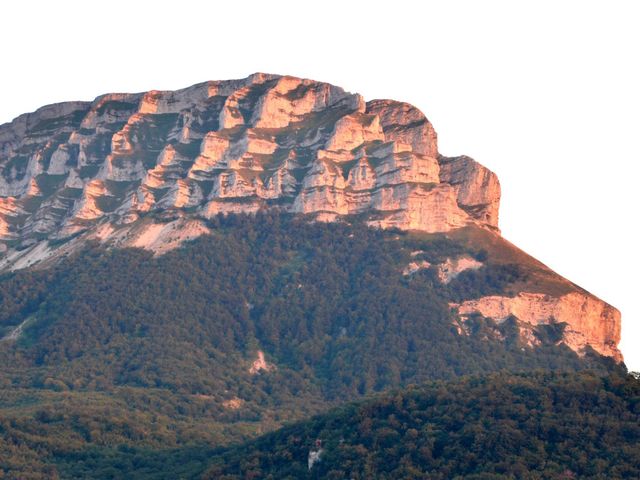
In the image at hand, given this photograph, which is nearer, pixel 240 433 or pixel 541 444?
pixel 541 444

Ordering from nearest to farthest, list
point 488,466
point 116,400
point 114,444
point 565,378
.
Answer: point 488,466
point 565,378
point 114,444
point 116,400

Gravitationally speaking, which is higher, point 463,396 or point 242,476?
point 463,396

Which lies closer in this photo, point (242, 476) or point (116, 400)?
point (242, 476)

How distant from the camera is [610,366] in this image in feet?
623

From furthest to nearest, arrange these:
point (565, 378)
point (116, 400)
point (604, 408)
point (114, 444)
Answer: point (116, 400), point (114, 444), point (565, 378), point (604, 408)

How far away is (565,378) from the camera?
156 m

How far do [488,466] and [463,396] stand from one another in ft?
61.1

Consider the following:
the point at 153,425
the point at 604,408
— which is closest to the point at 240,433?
the point at 153,425

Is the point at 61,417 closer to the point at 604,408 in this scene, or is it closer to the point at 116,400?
the point at 116,400

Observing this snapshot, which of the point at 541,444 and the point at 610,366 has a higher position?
the point at 610,366

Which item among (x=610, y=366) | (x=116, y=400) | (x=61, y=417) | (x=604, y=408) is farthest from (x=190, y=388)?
(x=604, y=408)

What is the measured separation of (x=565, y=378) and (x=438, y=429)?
59.5 feet

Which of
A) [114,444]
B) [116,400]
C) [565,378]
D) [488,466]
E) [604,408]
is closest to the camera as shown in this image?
[488,466]

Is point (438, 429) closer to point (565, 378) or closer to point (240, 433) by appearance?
point (565, 378)
